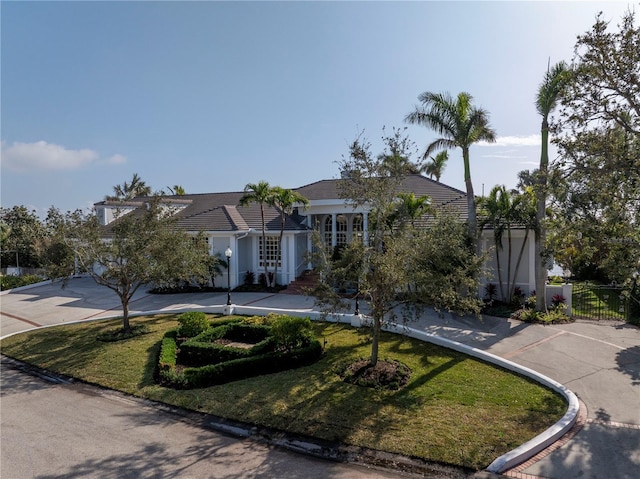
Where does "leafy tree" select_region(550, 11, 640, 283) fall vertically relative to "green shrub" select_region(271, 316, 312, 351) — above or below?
above

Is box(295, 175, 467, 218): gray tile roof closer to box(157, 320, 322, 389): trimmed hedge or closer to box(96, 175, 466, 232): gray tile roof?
box(96, 175, 466, 232): gray tile roof

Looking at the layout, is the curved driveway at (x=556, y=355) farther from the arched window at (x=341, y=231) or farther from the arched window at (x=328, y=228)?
the arched window at (x=341, y=231)

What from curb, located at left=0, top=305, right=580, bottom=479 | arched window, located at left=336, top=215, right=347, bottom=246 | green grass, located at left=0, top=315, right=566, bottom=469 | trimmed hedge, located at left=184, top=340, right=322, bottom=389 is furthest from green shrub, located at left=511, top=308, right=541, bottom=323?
arched window, located at left=336, top=215, right=347, bottom=246

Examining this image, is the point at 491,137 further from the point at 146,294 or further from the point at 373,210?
the point at 146,294

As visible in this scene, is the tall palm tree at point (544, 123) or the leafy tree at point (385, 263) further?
the tall palm tree at point (544, 123)

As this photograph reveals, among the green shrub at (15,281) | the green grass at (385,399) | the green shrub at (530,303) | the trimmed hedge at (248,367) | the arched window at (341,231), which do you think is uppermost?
the arched window at (341,231)

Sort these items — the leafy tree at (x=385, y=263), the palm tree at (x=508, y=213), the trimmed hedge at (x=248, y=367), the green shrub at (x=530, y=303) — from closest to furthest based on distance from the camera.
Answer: the leafy tree at (x=385, y=263) → the trimmed hedge at (x=248, y=367) → the palm tree at (x=508, y=213) → the green shrub at (x=530, y=303)

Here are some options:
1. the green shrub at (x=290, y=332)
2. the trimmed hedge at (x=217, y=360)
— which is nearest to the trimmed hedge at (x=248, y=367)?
the trimmed hedge at (x=217, y=360)

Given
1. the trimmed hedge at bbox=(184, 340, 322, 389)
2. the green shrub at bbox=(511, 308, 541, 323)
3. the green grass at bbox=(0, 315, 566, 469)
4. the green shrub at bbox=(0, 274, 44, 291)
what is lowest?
the green grass at bbox=(0, 315, 566, 469)
